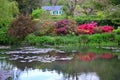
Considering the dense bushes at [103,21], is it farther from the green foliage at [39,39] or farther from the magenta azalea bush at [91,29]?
the green foliage at [39,39]

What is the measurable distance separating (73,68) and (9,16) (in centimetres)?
1927

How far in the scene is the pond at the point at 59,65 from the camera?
17.7 metres

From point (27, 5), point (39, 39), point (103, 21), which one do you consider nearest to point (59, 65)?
point (39, 39)

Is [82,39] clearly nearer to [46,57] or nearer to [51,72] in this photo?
[46,57]

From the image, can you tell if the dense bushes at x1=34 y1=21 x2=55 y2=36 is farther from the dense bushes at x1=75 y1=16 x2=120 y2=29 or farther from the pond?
the dense bushes at x1=75 y1=16 x2=120 y2=29

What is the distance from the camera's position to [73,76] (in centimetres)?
1772

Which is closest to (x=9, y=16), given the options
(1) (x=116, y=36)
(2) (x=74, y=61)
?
(1) (x=116, y=36)

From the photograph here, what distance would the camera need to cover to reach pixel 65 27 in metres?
35.8

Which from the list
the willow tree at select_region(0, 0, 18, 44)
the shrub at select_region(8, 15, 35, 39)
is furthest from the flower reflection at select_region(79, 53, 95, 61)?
the willow tree at select_region(0, 0, 18, 44)

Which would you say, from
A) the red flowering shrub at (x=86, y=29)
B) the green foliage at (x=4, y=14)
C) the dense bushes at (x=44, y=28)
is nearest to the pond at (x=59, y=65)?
the dense bushes at (x=44, y=28)

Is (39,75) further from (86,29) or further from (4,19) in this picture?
(4,19)

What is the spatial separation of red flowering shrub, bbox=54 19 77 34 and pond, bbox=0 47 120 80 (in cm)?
653

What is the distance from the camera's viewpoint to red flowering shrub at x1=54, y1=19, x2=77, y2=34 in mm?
35688

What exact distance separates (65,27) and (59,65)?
14.3 meters
